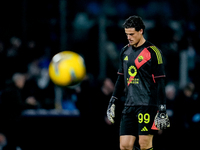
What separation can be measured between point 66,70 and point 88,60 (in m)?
3.38

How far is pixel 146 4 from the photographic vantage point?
36.9ft

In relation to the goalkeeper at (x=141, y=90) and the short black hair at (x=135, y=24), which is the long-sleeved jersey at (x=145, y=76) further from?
the short black hair at (x=135, y=24)

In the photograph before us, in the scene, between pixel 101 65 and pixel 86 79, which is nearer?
pixel 86 79

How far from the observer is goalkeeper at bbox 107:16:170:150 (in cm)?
565

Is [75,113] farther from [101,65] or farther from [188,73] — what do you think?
[188,73]

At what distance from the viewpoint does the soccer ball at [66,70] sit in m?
7.06

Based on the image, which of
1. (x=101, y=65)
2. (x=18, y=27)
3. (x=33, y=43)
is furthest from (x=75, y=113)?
(x=18, y=27)

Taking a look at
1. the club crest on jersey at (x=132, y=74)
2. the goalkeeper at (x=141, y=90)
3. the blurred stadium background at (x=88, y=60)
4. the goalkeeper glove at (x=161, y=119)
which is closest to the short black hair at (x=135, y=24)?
the goalkeeper at (x=141, y=90)

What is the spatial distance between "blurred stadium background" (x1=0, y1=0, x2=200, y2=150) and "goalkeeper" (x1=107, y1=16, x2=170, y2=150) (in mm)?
2794

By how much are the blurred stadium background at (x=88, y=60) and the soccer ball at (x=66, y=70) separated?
4.64ft

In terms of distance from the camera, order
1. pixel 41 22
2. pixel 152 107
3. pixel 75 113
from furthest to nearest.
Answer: pixel 41 22
pixel 75 113
pixel 152 107

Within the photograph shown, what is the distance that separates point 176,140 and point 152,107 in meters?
3.65

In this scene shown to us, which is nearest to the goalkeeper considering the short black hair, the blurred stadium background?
the short black hair

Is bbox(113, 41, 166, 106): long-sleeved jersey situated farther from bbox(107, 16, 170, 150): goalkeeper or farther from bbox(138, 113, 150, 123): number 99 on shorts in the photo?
bbox(138, 113, 150, 123): number 99 on shorts
